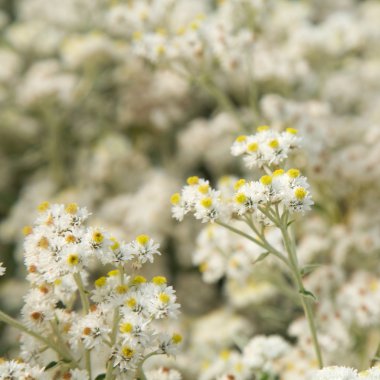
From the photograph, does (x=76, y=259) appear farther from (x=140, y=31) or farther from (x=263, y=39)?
(x=263, y=39)

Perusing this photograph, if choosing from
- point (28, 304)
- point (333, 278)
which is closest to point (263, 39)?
point (333, 278)

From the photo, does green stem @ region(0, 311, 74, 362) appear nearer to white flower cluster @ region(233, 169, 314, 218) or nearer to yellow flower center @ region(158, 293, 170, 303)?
yellow flower center @ region(158, 293, 170, 303)

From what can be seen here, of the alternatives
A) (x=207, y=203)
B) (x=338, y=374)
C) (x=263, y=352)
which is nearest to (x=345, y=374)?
(x=338, y=374)

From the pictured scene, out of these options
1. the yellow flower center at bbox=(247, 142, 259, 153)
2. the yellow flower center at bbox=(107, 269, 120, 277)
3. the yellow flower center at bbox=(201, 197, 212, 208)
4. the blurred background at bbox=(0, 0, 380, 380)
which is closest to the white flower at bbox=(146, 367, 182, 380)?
the yellow flower center at bbox=(107, 269, 120, 277)

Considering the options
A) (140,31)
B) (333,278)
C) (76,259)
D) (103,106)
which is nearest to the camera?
(76,259)

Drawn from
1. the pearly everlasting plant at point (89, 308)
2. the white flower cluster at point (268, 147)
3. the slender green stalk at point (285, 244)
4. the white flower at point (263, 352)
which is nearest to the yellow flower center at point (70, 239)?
the pearly everlasting plant at point (89, 308)
